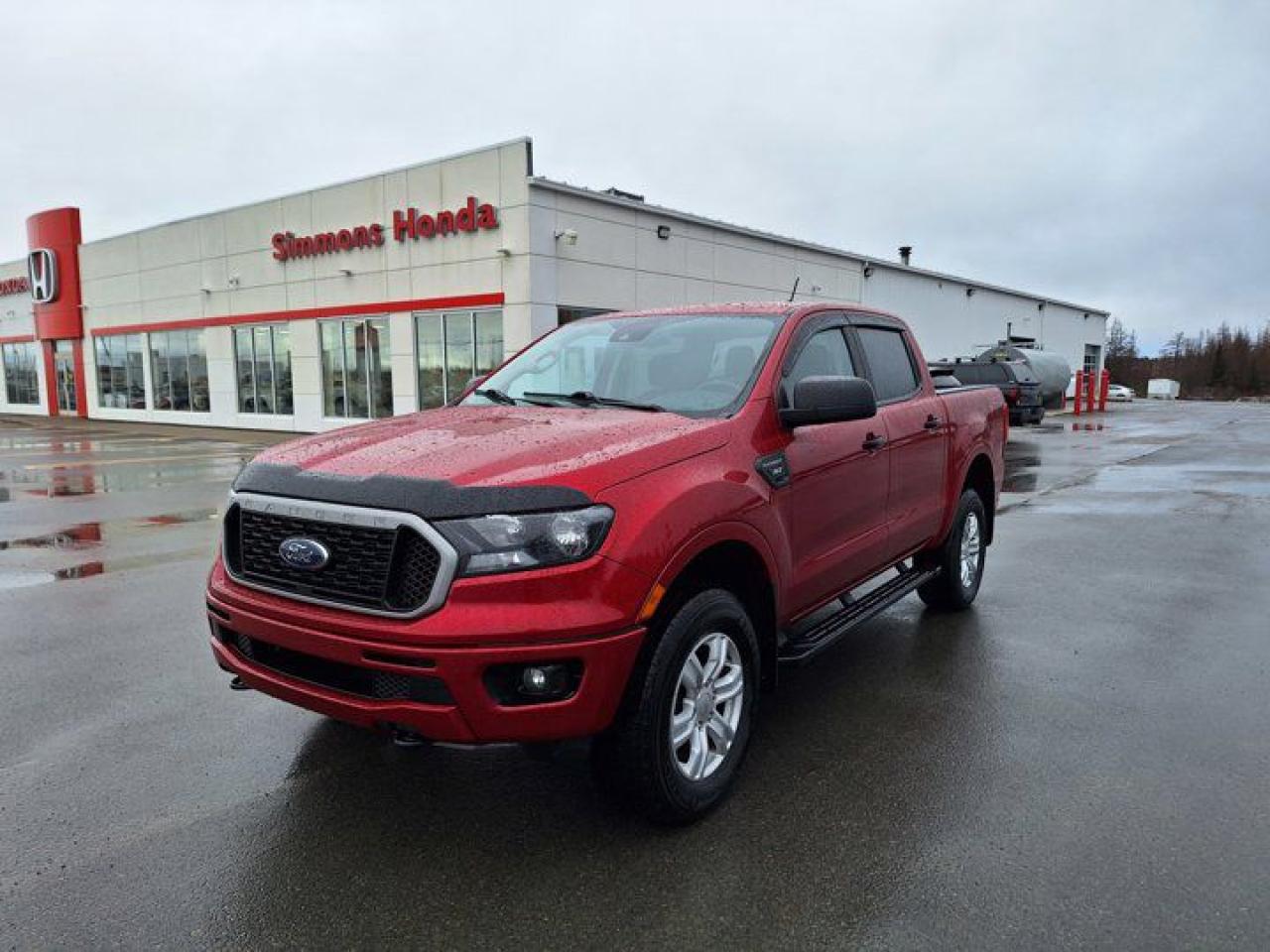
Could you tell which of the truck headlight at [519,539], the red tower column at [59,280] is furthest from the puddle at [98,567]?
the red tower column at [59,280]

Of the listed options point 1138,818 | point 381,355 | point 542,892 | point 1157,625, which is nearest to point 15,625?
point 542,892

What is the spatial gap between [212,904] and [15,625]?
162 inches

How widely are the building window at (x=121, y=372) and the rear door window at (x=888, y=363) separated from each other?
30.3m

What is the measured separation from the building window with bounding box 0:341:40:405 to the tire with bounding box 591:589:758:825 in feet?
135

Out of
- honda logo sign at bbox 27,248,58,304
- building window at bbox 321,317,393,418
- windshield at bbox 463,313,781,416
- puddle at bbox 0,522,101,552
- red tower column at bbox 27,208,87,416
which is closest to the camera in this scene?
windshield at bbox 463,313,781,416

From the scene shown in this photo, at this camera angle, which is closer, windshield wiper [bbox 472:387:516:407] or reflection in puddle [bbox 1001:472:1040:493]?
windshield wiper [bbox 472:387:516:407]

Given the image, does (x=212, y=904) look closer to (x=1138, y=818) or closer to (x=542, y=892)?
(x=542, y=892)

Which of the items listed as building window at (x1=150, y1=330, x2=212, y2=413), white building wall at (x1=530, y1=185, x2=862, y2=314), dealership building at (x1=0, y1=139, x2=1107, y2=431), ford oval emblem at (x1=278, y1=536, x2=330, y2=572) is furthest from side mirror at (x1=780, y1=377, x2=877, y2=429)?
building window at (x1=150, y1=330, x2=212, y2=413)

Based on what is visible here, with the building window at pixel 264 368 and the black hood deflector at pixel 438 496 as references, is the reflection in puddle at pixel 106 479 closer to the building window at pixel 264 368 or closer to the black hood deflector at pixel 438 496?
the building window at pixel 264 368

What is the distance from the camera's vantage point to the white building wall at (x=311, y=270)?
18.9m

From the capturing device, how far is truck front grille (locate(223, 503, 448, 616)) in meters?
2.70

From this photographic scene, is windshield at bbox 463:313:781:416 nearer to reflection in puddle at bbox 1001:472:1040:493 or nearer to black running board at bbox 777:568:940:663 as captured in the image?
black running board at bbox 777:568:940:663

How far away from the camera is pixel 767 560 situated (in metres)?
3.43

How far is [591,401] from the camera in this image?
12.9 feet
